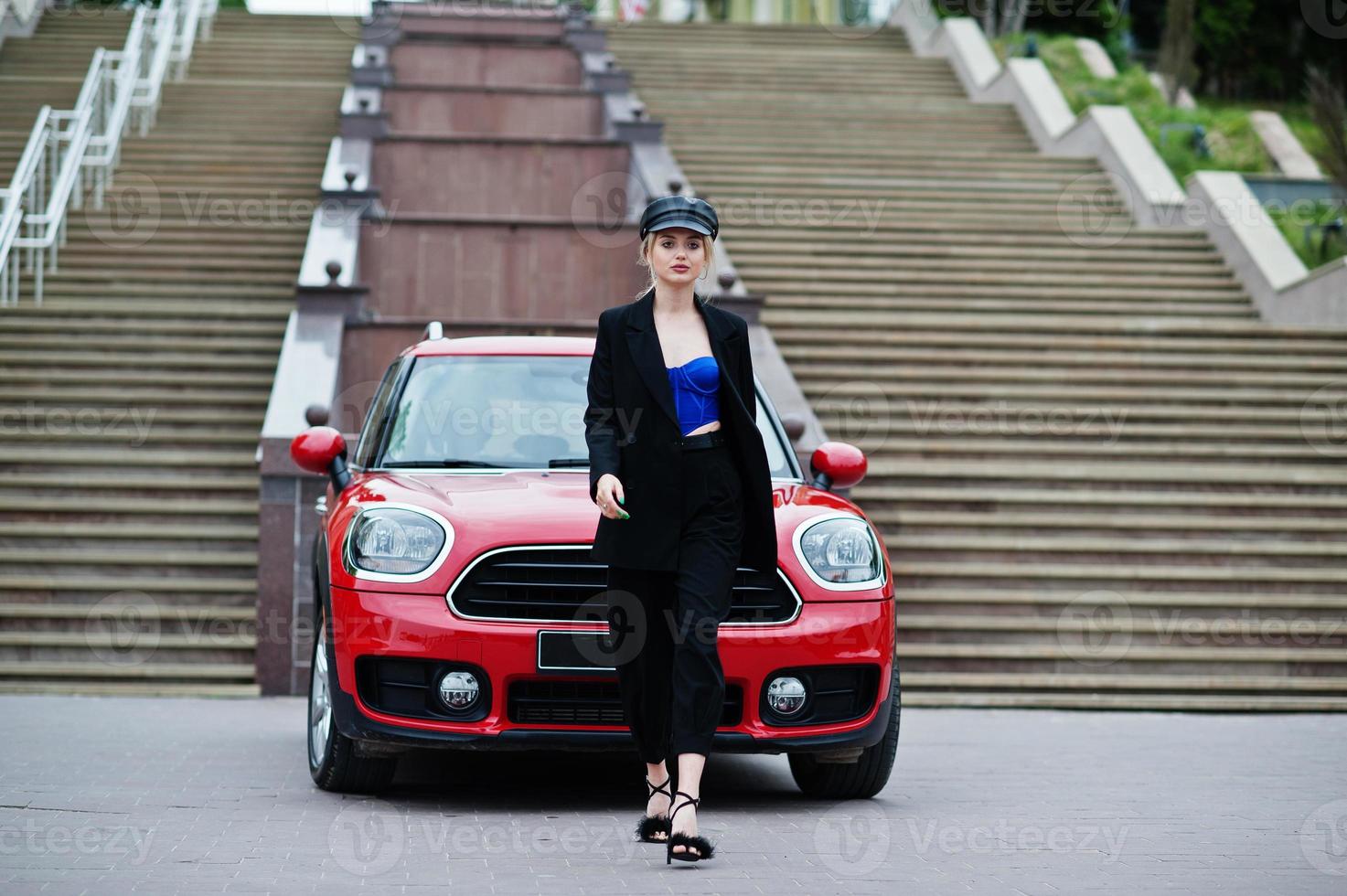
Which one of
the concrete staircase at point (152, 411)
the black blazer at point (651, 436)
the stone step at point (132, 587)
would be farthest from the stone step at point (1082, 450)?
the black blazer at point (651, 436)

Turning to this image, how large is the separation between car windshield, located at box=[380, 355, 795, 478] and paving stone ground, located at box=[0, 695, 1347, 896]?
1276 mm

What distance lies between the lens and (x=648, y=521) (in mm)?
5445

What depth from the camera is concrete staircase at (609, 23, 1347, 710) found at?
11516 millimetres

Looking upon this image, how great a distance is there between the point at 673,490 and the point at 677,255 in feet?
2.33

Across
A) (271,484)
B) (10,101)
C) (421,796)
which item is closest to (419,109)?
(10,101)

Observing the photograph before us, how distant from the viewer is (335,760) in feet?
21.7

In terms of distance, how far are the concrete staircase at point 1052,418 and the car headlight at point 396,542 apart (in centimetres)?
521

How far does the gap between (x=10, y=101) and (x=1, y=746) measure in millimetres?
17274

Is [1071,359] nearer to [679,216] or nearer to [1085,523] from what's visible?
[1085,523]

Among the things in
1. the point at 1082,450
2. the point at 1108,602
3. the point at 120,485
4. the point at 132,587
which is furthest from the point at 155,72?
the point at 1108,602

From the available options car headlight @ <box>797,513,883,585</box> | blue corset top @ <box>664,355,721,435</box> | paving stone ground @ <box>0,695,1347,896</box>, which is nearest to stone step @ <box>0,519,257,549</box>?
paving stone ground @ <box>0,695,1347,896</box>

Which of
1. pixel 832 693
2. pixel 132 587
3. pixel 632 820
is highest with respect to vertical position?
pixel 832 693

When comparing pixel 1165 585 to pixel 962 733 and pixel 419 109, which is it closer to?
pixel 962 733

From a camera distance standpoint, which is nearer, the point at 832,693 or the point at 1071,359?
the point at 832,693
